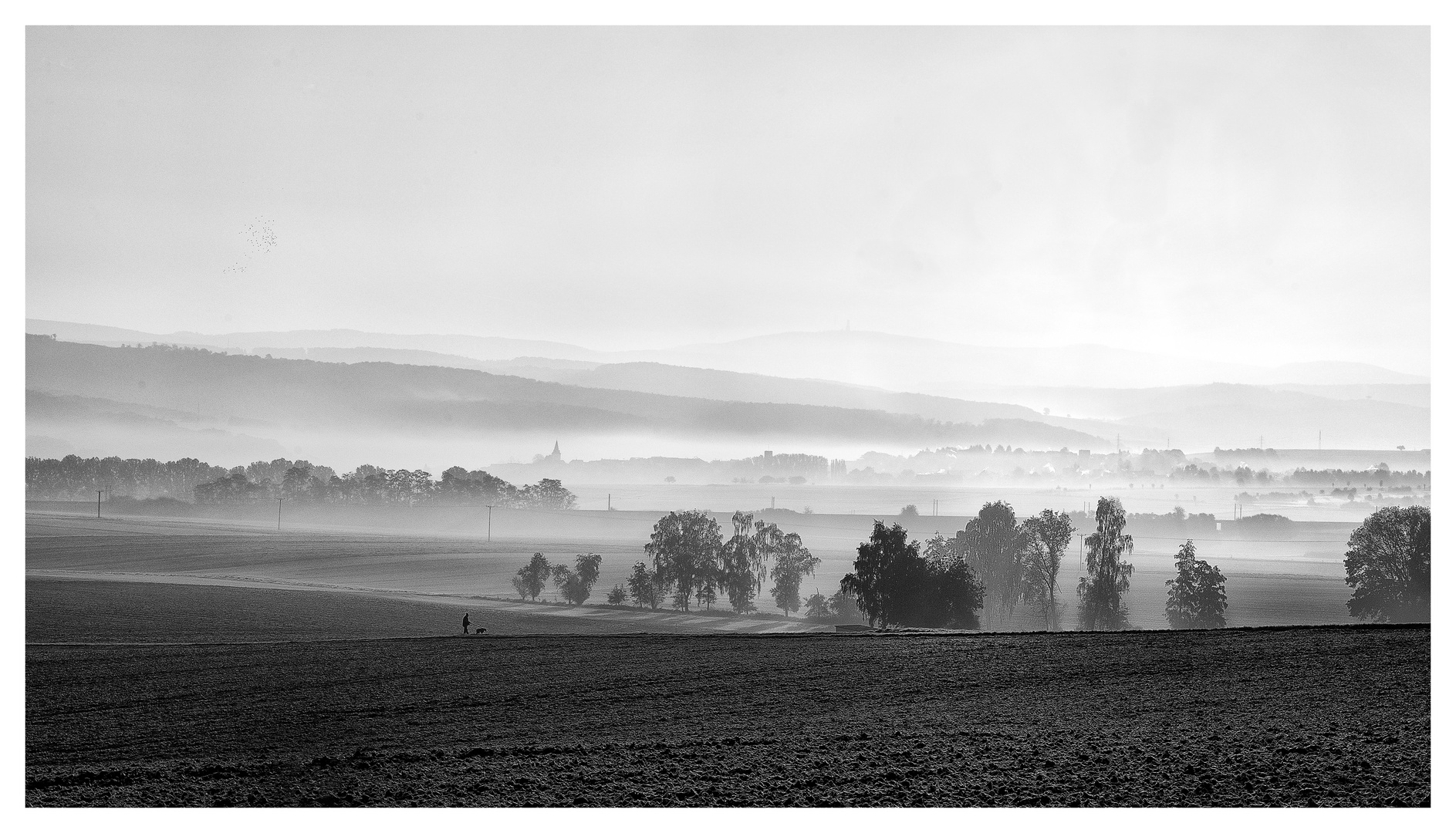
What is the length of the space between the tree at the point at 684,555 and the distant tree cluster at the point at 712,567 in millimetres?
60

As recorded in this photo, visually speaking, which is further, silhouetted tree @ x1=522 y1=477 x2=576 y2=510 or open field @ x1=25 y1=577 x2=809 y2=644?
silhouetted tree @ x1=522 y1=477 x2=576 y2=510

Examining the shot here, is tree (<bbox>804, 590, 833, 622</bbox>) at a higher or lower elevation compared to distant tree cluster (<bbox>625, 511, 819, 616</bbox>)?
lower

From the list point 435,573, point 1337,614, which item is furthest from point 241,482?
point 1337,614

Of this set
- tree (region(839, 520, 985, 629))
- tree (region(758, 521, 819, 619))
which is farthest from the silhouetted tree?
tree (region(839, 520, 985, 629))

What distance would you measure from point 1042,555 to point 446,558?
204 ft

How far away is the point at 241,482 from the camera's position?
138 m

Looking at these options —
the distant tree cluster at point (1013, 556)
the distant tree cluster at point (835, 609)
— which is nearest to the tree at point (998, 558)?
the distant tree cluster at point (1013, 556)

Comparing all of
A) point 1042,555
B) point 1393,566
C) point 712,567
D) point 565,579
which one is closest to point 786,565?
point 712,567

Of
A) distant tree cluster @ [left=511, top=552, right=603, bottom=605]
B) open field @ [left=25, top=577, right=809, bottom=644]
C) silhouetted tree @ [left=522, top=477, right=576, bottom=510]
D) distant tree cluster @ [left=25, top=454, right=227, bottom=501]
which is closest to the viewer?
open field @ [left=25, top=577, right=809, bottom=644]

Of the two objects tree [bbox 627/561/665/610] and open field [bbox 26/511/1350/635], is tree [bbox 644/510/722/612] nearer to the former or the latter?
tree [bbox 627/561/665/610]

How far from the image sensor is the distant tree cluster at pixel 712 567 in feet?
239

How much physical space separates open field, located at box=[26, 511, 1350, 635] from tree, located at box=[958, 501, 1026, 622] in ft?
8.66

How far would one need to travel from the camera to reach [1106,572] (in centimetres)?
6588

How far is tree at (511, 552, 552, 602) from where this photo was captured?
7909 centimetres
